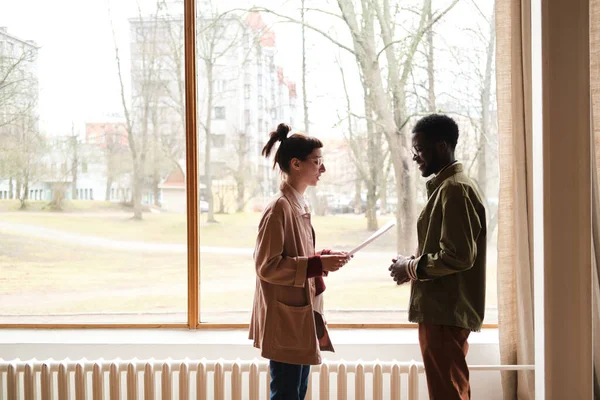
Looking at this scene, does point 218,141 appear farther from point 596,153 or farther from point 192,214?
point 596,153

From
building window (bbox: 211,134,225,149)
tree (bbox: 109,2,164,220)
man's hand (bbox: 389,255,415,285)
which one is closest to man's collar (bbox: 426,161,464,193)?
man's hand (bbox: 389,255,415,285)

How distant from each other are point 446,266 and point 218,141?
4.79 feet

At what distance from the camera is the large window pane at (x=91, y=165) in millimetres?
2988

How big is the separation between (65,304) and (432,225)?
1.98 m

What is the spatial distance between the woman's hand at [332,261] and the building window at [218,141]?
1045 mm

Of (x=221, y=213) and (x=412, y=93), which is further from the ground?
(x=412, y=93)

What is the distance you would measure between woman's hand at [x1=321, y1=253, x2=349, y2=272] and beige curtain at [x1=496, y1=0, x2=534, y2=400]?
90cm

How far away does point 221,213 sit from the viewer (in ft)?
9.82

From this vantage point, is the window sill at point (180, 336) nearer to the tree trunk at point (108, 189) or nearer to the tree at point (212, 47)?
the tree trunk at point (108, 189)

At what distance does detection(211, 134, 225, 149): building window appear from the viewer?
2982 mm

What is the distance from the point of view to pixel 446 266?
1971 mm

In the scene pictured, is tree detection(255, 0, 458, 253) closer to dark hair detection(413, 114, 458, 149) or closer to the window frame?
the window frame

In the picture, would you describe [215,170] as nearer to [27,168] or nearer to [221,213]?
[221,213]

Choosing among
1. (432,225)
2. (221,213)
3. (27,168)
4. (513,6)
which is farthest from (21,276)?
(513,6)
